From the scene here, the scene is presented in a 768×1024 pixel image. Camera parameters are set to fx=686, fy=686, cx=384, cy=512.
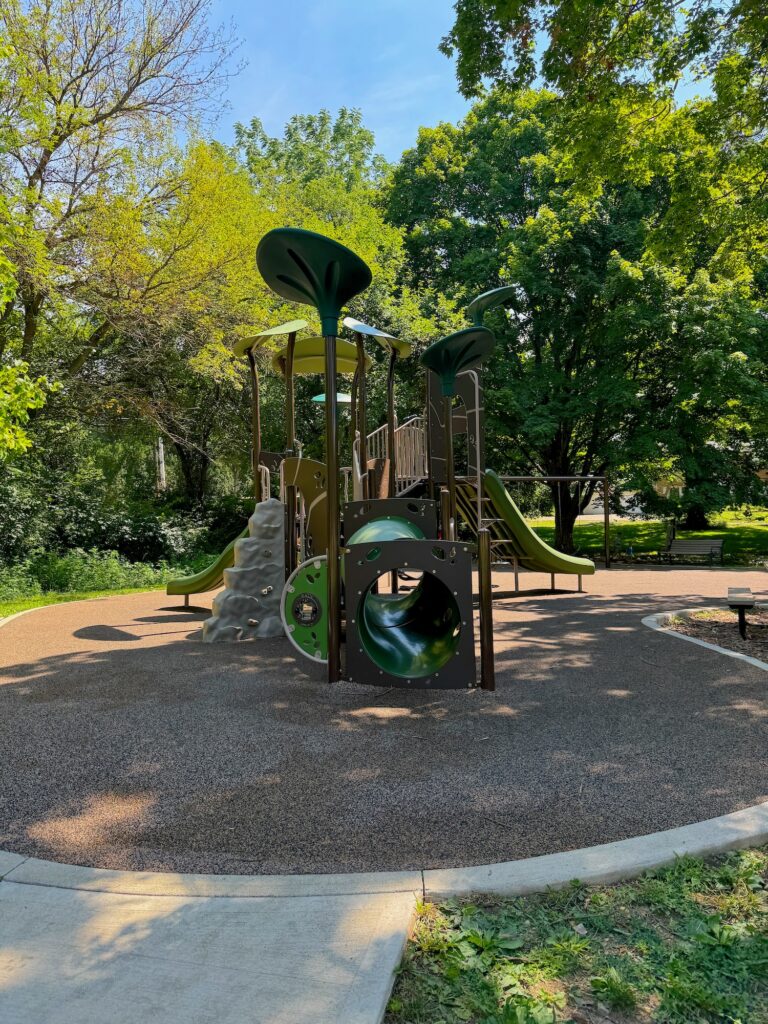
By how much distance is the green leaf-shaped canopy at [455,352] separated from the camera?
6.81 meters

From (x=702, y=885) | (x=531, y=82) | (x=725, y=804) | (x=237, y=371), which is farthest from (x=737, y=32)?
(x=237, y=371)

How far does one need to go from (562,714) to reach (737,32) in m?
8.63

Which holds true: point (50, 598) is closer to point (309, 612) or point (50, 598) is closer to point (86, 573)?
point (86, 573)

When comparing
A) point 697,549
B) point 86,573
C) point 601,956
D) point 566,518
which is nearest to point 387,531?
point 601,956

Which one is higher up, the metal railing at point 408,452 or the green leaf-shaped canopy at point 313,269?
the green leaf-shaped canopy at point 313,269

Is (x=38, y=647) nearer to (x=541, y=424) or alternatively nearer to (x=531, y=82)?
(x=531, y=82)

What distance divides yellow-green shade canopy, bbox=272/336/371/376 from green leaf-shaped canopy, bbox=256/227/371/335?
9.93 feet

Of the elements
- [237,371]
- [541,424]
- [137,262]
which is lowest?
[541,424]

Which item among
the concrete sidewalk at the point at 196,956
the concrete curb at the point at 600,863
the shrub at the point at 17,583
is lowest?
the concrete curb at the point at 600,863

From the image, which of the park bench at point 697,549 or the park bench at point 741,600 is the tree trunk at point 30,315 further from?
the park bench at point 697,549

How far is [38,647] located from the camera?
7.78 metres

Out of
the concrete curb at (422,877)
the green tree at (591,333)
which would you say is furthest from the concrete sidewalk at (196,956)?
the green tree at (591,333)

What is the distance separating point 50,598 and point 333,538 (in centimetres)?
918

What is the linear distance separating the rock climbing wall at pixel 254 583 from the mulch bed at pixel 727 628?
475 cm
